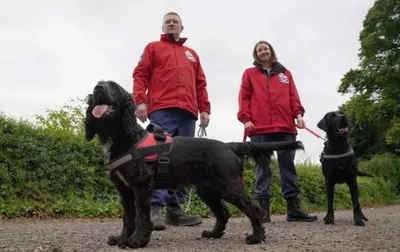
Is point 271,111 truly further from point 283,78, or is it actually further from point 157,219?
point 157,219

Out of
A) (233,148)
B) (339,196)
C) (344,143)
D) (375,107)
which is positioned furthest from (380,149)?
(233,148)

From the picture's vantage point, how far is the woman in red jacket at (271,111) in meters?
6.80

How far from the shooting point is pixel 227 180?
452 centimetres

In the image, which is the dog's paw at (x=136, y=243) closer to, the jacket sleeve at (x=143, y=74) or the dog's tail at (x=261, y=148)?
the dog's tail at (x=261, y=148)

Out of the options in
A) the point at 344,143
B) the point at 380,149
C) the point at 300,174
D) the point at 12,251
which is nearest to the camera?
the point at 12,251

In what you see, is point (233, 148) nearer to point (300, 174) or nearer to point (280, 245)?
point (280, 245)

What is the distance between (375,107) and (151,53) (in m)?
22.3

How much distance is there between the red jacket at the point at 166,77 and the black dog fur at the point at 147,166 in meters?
1.35

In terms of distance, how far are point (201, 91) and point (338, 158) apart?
207 centimetres

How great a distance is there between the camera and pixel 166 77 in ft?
19.5

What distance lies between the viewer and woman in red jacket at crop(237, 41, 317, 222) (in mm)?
6801

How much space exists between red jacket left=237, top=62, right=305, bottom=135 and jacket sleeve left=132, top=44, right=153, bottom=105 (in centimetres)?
158

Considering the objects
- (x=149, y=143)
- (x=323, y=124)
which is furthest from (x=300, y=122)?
(x=149, y=143)

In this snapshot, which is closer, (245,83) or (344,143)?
(344,143)
